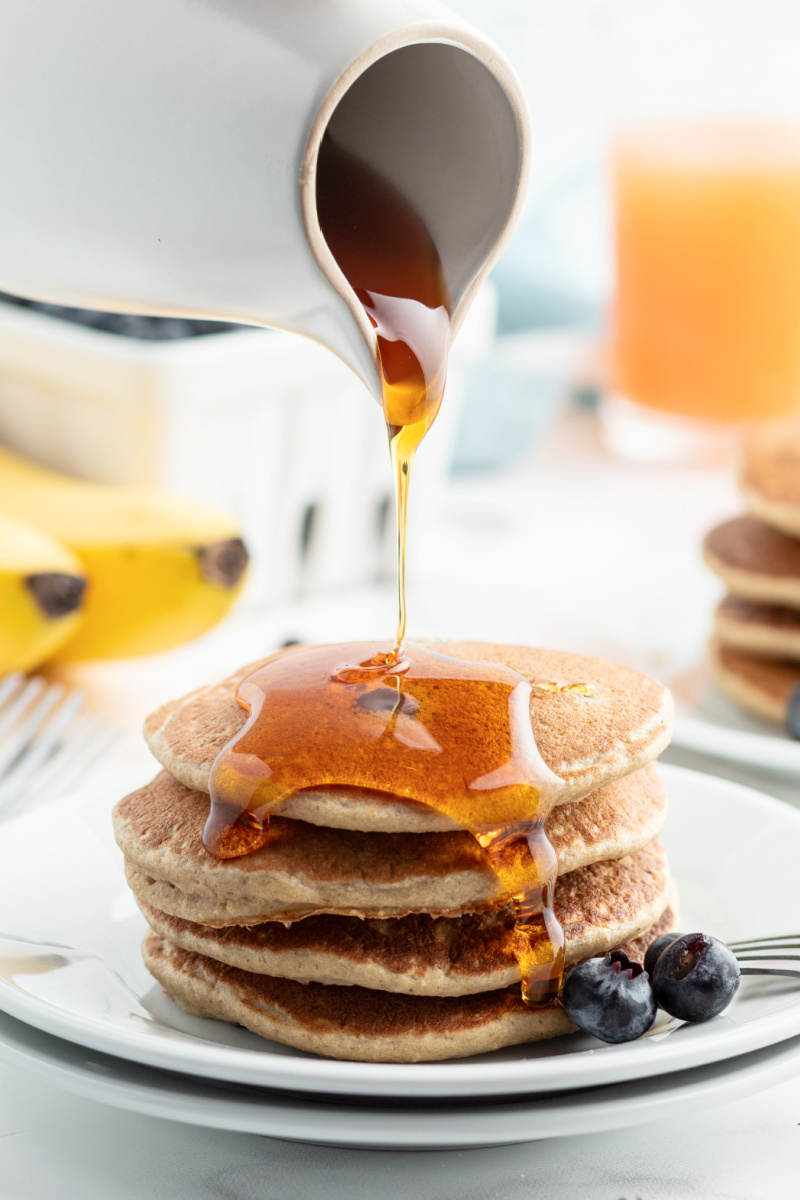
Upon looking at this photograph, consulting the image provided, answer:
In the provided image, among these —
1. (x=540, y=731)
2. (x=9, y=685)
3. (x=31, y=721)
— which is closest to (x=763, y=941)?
(x=540, y=731)

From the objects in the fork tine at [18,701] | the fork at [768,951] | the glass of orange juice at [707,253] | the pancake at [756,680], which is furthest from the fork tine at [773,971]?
the glass of orange juice at [707,253]

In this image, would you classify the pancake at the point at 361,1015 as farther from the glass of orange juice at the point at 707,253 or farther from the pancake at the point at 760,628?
the glass of orange juice at the point at 707,253

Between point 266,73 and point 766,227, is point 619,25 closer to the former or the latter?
point 766,227

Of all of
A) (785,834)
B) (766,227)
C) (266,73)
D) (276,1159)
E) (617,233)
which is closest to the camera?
(266,73)

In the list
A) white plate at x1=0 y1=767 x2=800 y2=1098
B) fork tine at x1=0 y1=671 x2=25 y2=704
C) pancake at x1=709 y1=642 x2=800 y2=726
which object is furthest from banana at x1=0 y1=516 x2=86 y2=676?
pancake at x1=709 y1=642 x2=800 y2=726

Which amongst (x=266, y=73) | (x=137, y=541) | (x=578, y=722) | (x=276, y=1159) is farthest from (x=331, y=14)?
(x=137, y=541)
